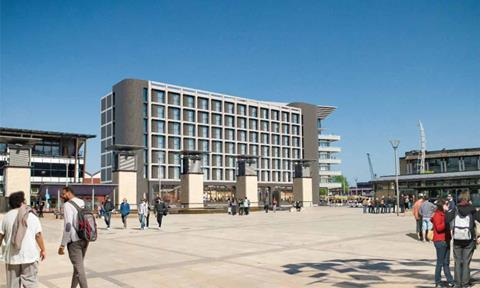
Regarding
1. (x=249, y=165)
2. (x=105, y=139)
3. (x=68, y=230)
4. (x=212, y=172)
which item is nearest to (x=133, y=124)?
(x=105, y=139)

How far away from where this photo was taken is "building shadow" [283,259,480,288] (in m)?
9.01

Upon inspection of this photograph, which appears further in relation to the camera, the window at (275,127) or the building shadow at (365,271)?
the window at (275,127)

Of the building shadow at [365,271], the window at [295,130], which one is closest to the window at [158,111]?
the window at [295,130]

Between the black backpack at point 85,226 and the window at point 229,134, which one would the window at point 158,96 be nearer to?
the window at point 229,134

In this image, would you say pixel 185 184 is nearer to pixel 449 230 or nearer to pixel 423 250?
pixel 423 250

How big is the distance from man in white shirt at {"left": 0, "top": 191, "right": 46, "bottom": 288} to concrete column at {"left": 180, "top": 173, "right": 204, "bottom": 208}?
33941 mm

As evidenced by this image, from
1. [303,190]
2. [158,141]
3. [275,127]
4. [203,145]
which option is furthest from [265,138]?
[303,190]

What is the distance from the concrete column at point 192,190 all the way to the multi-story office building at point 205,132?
32.3 m

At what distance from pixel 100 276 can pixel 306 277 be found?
14.7ft

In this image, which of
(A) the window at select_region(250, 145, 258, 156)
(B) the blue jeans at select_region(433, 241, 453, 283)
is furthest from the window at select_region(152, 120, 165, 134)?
(B) the blue jeans at select_region(433, 241, 453, 283)

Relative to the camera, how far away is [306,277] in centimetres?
941

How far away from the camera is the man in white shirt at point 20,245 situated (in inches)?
251

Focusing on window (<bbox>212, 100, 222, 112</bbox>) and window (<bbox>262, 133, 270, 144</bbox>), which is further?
window (<bbox>262, 133, 270, 144</bbox>)

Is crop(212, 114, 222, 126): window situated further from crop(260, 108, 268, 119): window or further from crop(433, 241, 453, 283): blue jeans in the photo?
crop(433, 241, 453, 283): blue jeans
